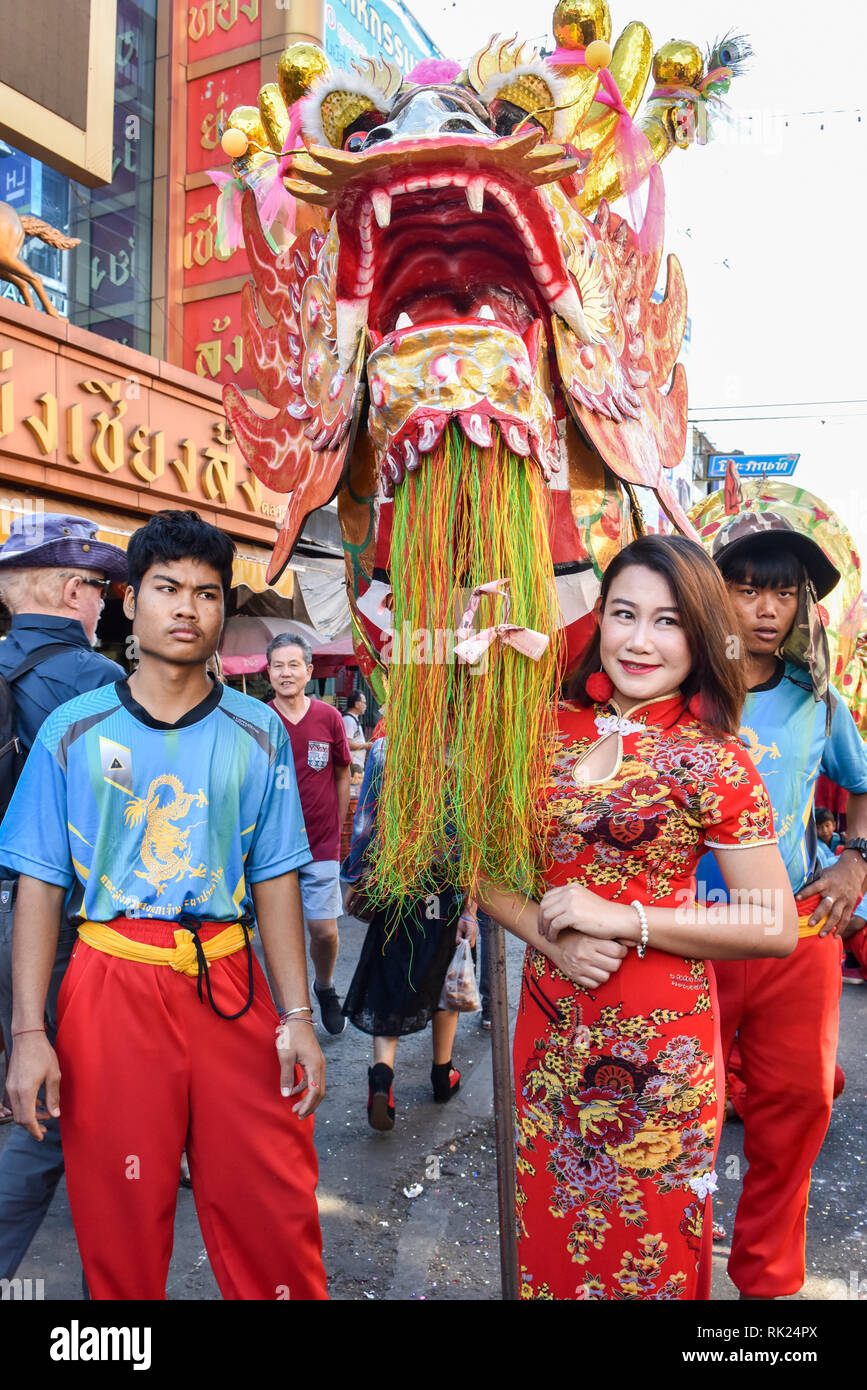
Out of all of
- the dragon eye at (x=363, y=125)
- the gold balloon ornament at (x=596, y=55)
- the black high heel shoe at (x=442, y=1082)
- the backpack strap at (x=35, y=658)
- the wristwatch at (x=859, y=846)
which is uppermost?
the gold balloon ornament at (x=596, y=55)

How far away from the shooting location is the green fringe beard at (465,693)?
4.54 ft

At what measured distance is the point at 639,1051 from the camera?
4.56 ft

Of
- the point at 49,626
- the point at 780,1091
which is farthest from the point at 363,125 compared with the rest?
the point at 780,1091

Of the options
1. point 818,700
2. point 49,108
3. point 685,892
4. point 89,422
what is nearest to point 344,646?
point 89,422

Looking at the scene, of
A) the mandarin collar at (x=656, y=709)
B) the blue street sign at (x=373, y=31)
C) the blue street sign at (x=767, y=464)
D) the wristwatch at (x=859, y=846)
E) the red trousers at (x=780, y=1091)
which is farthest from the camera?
the blue street sign at (x=373, y=31)

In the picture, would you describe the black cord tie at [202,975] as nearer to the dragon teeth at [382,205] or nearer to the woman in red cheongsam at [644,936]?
the woman in red cheongsam at [644,936]

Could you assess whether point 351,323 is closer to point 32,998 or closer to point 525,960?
point 525,960

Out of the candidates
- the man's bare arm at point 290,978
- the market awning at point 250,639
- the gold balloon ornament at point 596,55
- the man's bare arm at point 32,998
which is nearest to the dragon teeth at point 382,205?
the gold balloon ornament at point 596,55

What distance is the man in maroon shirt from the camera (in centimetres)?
398

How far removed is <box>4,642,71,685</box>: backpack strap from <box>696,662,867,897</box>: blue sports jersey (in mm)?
1676

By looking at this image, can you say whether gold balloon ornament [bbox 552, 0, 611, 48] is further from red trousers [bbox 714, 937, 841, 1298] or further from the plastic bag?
the plastic bag

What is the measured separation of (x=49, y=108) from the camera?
19.6 ft

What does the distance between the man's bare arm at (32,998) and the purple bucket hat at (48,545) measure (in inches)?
36.0

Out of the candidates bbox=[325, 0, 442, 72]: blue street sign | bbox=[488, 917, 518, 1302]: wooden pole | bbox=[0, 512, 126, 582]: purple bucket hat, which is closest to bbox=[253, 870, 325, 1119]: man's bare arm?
bbox=[488, 917, 518, 1302]: wooden pole
